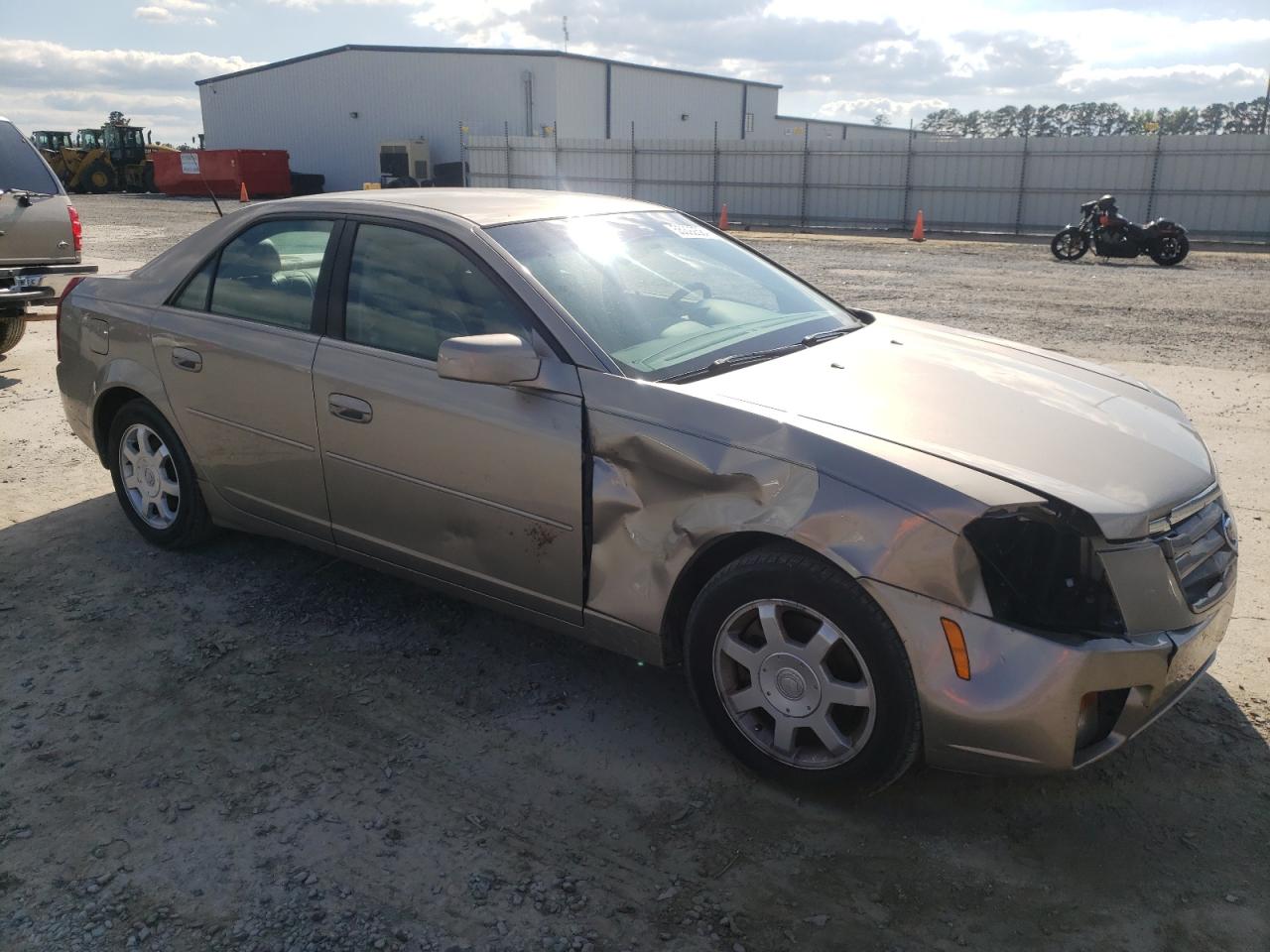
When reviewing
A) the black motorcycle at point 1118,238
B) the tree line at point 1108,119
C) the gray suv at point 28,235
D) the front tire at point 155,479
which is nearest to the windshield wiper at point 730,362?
the front tire at point 155,479

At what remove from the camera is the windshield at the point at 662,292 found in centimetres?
333

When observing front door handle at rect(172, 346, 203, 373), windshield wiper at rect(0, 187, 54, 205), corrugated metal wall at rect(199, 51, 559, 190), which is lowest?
front door handle at rect(172, 346, 203, 373)

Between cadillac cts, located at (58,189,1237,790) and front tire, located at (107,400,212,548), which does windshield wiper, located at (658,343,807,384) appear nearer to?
cadillac cts, located at (58,189,1237,790)

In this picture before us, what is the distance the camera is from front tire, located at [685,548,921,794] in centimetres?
267

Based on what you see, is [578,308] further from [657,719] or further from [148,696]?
[148,696]

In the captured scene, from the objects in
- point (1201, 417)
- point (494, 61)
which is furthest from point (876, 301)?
point (494, 61)

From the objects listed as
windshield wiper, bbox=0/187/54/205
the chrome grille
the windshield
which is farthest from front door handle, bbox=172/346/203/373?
windshield wiper, bbox=0/187/54/205

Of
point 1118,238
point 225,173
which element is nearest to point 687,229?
point 1118,238

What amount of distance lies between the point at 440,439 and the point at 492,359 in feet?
1.43

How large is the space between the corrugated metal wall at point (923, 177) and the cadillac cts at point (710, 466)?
2364cm

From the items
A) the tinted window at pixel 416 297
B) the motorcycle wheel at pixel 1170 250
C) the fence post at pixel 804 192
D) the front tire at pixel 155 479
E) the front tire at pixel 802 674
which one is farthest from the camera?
the fence post at pixel 804 192

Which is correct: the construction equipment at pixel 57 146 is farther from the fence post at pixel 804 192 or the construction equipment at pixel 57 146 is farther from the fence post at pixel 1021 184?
the fence post at pixel 1021 184

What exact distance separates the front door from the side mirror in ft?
0.34

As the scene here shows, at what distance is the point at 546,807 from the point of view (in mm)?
2939
